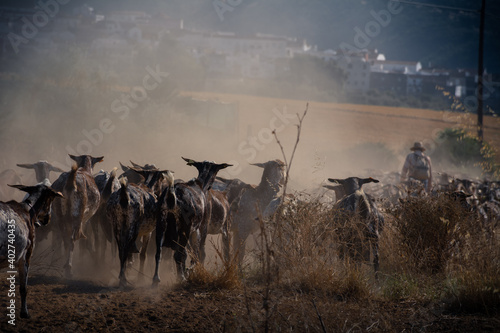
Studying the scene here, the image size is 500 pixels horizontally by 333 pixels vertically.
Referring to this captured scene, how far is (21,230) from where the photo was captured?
5.85 m

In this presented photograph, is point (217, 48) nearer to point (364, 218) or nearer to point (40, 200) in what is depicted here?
point (364, 218)

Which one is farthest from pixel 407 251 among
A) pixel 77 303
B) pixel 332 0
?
pixel 332 0

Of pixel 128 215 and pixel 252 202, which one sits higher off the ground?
pixel 252 202

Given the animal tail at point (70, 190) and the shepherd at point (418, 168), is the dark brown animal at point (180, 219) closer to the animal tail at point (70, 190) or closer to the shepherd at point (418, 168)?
the animal tail at point (70, 190)

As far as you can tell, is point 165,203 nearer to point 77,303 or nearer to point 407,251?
point 77,303

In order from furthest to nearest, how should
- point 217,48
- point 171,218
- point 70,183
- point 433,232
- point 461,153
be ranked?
point 217,48, point 461,153, point 433,232, point 70,183, point 171,218

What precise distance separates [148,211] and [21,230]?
2.36 m

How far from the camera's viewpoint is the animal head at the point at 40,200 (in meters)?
6.37

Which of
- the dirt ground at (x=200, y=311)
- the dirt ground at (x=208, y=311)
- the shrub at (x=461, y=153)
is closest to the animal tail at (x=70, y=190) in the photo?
the dirt ground at (x=200, y=311)

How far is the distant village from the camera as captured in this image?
207 feet

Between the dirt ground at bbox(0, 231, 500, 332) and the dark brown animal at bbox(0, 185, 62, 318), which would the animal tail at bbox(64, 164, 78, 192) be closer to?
the dirt ground at bbox(0, 231, 500, 332)

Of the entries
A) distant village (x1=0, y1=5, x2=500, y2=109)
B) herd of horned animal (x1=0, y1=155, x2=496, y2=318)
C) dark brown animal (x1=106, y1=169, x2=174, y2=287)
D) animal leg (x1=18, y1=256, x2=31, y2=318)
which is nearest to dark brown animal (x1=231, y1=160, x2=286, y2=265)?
herd of horned animal (x1=0, y1=155, x2=496, y2=318)

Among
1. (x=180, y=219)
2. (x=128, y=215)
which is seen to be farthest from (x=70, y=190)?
(x=180, y=219)

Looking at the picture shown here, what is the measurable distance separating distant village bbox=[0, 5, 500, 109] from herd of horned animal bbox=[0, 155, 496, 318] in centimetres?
4778
